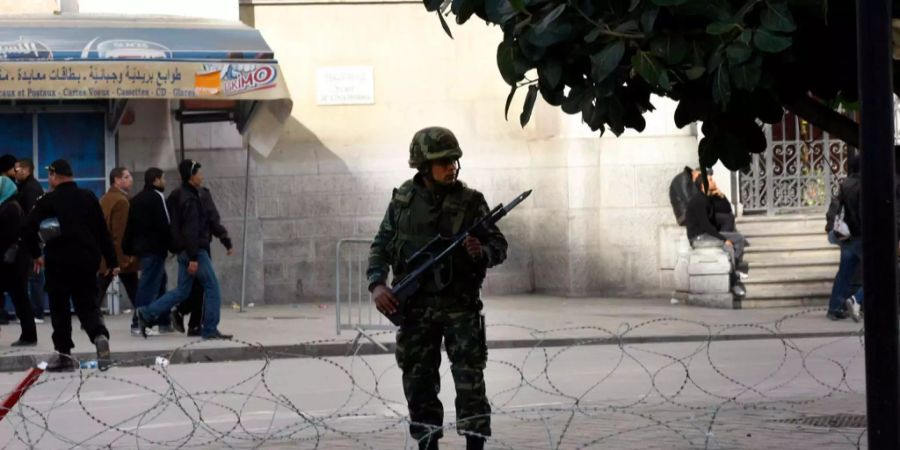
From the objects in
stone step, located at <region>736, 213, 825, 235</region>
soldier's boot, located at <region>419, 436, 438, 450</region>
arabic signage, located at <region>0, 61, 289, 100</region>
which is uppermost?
arabic signage, located at <region>0, 61, 289, 100</region>

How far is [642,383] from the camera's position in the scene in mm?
12883

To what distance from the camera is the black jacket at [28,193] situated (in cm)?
1808

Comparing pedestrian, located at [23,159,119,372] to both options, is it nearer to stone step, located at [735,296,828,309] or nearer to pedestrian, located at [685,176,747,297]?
pedestrian, located at [685,176,747,297]

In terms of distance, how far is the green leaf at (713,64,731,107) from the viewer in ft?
18.0

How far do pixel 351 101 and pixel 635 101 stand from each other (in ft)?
50.5

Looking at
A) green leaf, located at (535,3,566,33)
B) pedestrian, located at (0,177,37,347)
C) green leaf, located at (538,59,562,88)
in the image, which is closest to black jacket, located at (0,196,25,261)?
pedestrian, located at (0,177,37,347)

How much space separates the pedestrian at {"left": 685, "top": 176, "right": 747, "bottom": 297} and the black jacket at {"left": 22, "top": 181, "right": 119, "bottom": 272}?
823 centimetres

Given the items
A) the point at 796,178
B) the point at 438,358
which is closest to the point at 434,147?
the point at 438,358

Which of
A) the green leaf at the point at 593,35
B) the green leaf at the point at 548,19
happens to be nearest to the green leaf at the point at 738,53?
the green leaf at the point at 593,35

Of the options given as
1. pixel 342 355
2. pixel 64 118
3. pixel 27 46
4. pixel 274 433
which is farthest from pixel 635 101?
pixel 64 118

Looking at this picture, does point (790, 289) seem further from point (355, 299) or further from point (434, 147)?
point (434, 147)

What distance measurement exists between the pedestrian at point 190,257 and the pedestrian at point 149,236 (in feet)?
0.81

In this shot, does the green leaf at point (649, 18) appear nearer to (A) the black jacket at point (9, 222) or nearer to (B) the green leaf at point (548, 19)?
(B) the green leaf at point (548, 19)

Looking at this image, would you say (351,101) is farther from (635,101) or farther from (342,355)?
(635,101)
